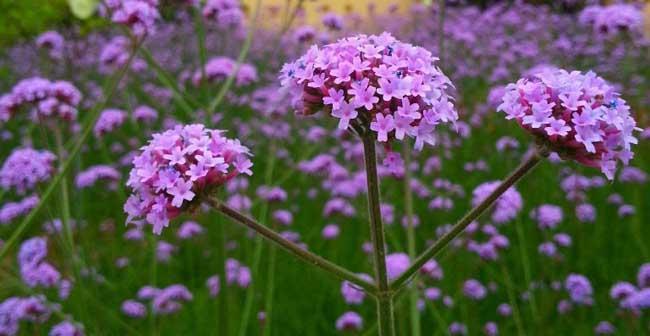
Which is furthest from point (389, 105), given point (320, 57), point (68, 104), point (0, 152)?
point (0, 152)

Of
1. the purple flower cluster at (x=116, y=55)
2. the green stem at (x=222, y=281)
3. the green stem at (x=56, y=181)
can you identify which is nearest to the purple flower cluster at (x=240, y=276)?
the green stem at (x=222, y=281)

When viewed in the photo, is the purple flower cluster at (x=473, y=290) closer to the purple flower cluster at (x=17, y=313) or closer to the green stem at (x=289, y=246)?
the purple flower cluster at (x=17, y=313)

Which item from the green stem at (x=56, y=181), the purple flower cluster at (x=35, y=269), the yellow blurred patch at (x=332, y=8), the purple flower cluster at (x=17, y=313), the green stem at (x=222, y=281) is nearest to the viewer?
the green stem at (x=56, y=181)

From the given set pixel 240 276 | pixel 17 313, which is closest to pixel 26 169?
pixel 17 313

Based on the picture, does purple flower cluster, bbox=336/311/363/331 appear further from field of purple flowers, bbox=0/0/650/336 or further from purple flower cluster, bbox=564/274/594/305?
purple flower cluster, bbox=564/274/594/305

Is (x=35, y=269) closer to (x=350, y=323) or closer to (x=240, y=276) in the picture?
(x=240, y=276)

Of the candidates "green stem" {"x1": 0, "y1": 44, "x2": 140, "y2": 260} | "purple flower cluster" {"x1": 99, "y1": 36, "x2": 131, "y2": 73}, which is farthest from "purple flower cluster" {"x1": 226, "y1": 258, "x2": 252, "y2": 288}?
"green stem" {"x1": 0, "y1": 44, "x2": 140, "y2": 260}
